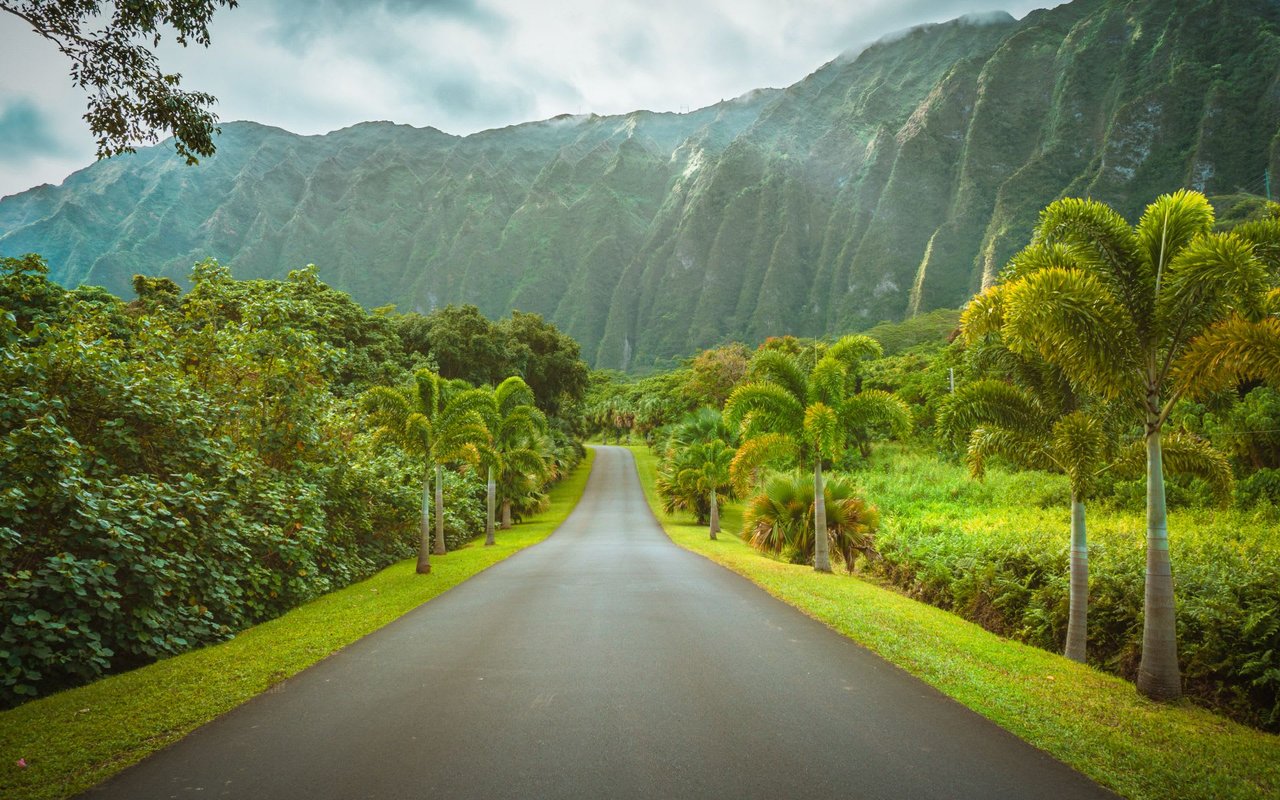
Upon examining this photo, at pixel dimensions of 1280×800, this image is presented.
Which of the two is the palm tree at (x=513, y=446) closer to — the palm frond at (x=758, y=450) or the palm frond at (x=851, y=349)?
the palm frond at (x=758, y=450)

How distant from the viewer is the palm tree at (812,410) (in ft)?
55.8

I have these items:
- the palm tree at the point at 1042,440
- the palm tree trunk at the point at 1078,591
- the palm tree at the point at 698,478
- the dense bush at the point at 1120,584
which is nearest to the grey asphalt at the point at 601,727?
the palm tree trunk at the point at 1078,591

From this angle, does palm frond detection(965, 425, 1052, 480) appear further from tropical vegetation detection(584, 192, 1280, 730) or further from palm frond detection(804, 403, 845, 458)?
palm frond detection(804, 403, 845, 458)

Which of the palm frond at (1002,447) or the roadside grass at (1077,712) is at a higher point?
the palm frond at (1002,447)

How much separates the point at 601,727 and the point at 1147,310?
804cm

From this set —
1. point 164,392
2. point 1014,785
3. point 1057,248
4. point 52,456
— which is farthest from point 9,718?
point 1057,248

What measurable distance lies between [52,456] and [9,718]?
128 inches

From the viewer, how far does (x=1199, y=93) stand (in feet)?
371

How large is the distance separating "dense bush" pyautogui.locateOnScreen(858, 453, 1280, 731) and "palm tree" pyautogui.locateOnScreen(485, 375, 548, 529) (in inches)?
606

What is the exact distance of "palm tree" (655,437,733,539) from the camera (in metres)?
32.2

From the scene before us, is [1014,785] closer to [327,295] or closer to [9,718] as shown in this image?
[9,718]

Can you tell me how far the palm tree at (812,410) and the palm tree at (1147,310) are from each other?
8.68m

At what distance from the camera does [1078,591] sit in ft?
31.7

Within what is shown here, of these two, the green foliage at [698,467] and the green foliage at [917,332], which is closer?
the green foliage at [698,467]
